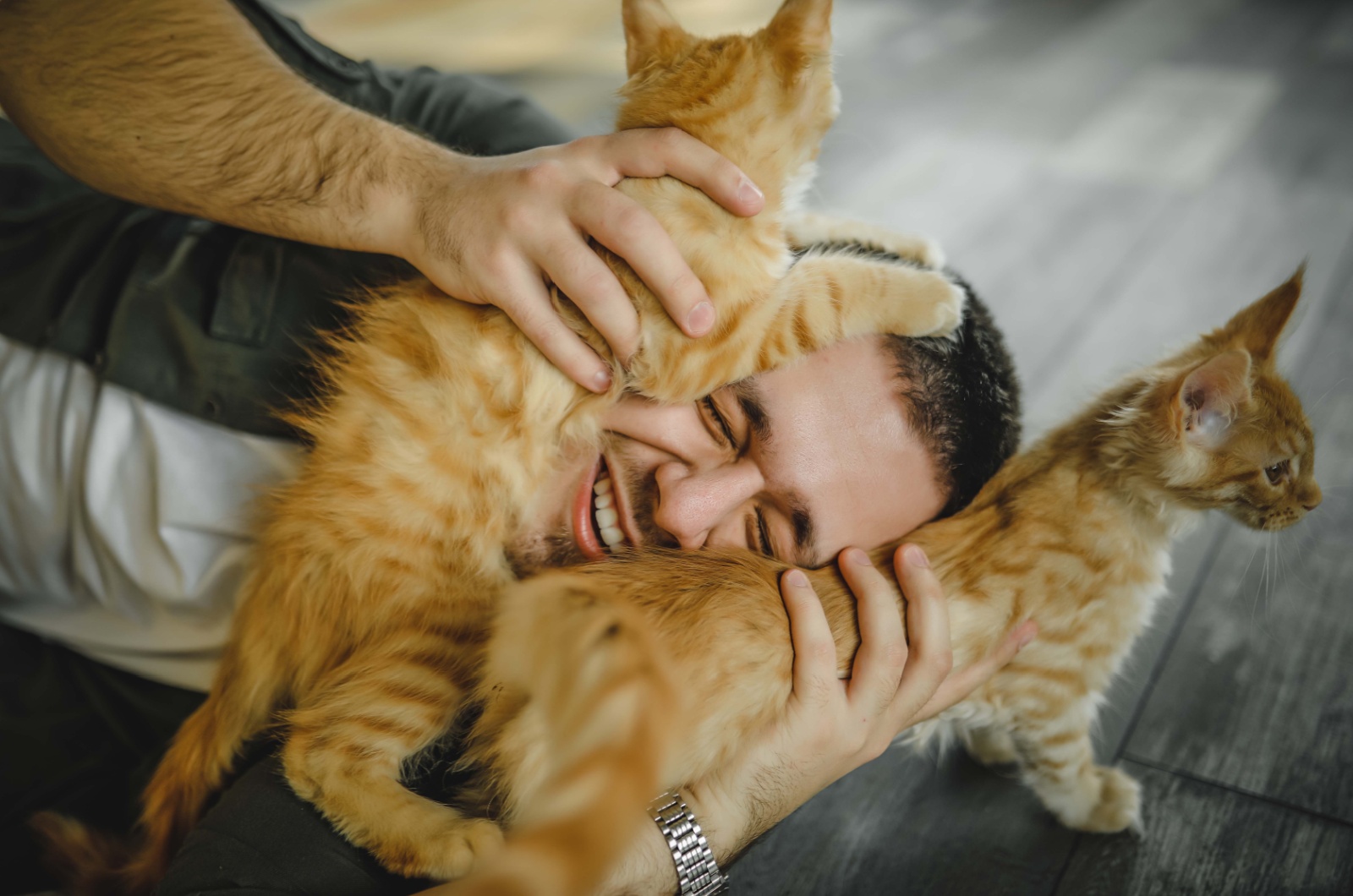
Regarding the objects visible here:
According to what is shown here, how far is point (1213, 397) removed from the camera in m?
1.17

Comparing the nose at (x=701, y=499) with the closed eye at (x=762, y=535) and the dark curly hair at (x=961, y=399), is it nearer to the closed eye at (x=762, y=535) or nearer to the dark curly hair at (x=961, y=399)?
the closed eye at (x=762, y=535)

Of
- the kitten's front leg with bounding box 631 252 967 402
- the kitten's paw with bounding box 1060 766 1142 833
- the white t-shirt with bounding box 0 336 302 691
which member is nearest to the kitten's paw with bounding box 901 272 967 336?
the kitten's front leg with bounding box 631 252 967 402

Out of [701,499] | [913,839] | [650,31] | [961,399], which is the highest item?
[650,31]

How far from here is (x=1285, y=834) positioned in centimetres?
130

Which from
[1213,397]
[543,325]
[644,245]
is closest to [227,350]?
[543,325]

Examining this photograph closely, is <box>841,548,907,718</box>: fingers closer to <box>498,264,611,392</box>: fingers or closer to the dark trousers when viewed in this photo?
<box>498,264,611,392</box>: fingers

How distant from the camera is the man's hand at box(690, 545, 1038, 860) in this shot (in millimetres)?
1098

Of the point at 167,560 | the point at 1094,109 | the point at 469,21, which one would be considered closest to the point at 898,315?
the point at 167,560

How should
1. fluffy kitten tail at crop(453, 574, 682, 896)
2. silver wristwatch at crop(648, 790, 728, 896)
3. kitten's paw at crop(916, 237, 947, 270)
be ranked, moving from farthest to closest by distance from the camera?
kitten's paw at crop(916, 237, 947, 270) < silver wristwatch at crop(648, 790, 728, 896) < fluffy kitten tail at crop(453, 574, 682, 896)

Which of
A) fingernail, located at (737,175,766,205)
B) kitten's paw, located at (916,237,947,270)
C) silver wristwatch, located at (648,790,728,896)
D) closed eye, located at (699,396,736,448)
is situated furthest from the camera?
kitten's paw, located at (916,237,947,270)

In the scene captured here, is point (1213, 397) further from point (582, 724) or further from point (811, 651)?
point (582, 724)

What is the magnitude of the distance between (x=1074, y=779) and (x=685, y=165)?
3.63 ft

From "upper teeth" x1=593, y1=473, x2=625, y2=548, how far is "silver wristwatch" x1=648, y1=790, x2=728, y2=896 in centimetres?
42

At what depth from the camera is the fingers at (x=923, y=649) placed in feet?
3.77
